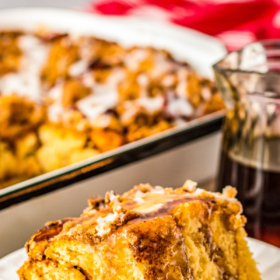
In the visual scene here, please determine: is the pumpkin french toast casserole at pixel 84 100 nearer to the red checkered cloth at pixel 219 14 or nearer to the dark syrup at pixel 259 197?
the dark syrup at pixel 259 197

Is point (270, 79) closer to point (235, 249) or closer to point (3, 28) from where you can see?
point (235, 249)

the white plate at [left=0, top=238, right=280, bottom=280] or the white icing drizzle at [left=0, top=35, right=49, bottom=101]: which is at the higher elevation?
the white icing drizzle at [left=0, top=35, right=49, bottom=101]

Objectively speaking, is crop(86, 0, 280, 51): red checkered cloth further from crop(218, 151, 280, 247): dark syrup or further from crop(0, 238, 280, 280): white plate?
crop(0, 238, 280, 280): white plate

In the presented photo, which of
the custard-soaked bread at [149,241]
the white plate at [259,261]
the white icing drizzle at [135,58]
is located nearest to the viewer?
the custard-soaked bread at [149,241]

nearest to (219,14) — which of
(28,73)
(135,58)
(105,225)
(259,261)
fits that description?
(135,58)

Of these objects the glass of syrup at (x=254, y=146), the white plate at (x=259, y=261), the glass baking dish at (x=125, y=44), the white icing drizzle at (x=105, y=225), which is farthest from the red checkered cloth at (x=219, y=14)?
the white icing drizzle at (x=105, y=225)

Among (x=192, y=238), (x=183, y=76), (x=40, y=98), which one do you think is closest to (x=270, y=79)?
(x=192, y=238)

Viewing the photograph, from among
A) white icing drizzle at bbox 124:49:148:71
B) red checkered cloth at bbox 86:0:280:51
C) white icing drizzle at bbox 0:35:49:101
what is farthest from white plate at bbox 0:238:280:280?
red checkered cloth at bbox 86:0:280:51
